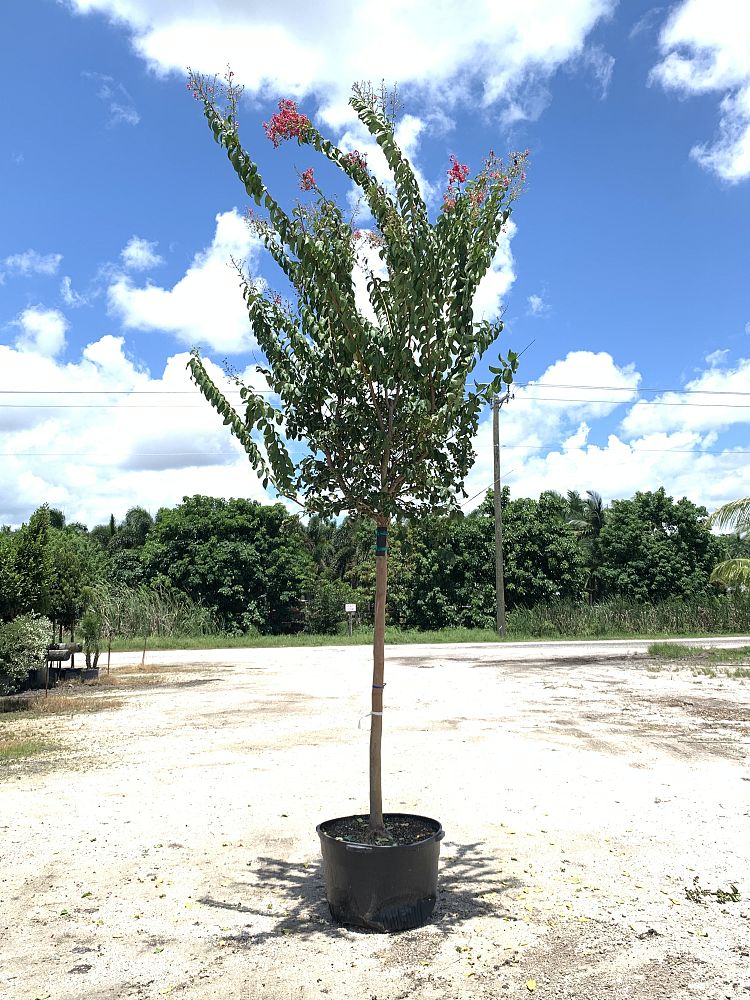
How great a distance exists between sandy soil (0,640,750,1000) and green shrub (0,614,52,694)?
2383 mm

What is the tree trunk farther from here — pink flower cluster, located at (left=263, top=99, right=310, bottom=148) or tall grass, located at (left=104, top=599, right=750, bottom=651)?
tall grass, located at (left=104, top=599, right=750, bottom=651)

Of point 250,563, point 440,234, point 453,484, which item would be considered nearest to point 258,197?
point 440,234

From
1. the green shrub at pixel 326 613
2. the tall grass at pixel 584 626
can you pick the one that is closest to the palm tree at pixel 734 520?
the tall grass at pixel 584 626

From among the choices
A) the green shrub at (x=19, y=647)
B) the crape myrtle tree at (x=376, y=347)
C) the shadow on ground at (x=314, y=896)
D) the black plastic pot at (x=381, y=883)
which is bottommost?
the shadow on ground at (x=314, y=896)

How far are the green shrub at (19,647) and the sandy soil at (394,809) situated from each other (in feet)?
7.82

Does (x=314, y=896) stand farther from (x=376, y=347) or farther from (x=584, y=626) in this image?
(x=584, y=626)

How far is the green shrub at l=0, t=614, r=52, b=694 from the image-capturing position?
15109mm

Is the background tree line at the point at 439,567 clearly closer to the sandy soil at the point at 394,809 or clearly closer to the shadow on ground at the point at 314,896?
the sandy soil at the point at 394,809

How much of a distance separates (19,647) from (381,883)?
12.4 m

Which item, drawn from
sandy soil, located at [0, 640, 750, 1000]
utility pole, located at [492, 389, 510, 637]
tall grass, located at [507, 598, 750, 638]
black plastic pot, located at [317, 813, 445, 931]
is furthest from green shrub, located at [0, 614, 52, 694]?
tall grass, located at [507, 598, 750, 638]

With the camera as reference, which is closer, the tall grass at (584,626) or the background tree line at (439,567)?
the tall grass at (584,626)

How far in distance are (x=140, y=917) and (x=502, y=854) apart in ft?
8.52

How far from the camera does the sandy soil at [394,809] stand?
4234 mm

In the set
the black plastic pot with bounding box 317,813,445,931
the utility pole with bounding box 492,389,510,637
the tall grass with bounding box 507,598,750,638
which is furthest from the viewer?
the tall grass with bounding box 507,598,750,638
